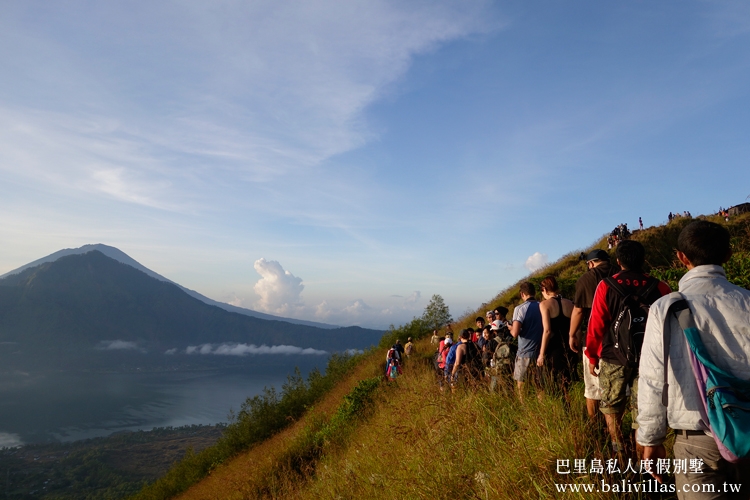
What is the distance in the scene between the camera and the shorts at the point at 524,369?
5.28m

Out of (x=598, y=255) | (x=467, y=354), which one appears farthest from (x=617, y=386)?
(x=467, y=354)

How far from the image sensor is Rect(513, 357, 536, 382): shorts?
5277 millimetres

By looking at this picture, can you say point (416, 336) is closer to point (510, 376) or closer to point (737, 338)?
point (510, 376)

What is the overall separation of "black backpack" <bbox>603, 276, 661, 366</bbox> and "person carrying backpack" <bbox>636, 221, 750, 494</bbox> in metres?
1.20

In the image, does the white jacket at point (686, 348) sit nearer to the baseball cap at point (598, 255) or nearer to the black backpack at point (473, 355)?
the baseball cap at point (598, 255)

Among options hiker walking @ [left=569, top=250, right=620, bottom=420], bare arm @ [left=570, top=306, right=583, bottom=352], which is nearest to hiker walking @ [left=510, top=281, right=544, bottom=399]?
hiker walking @ [left=569, top=250, right=620, bottom=420]

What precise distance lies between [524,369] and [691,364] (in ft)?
11.9

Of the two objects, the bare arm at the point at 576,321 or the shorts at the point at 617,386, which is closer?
the shorts at the point at 617,386

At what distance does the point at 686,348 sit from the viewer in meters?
1.96

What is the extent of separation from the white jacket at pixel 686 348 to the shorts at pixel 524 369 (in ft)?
10.7

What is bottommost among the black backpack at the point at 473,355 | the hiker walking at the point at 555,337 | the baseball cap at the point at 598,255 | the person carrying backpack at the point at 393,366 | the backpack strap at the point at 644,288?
the person carrying backpack at the point at 393,366

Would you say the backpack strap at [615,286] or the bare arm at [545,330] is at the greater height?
the backpack strap at [615,286]

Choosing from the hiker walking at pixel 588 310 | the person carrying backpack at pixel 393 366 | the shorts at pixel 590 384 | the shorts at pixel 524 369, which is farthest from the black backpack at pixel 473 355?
the person carrying backpack at pixel 393 366

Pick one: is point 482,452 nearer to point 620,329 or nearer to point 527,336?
point 620,329
